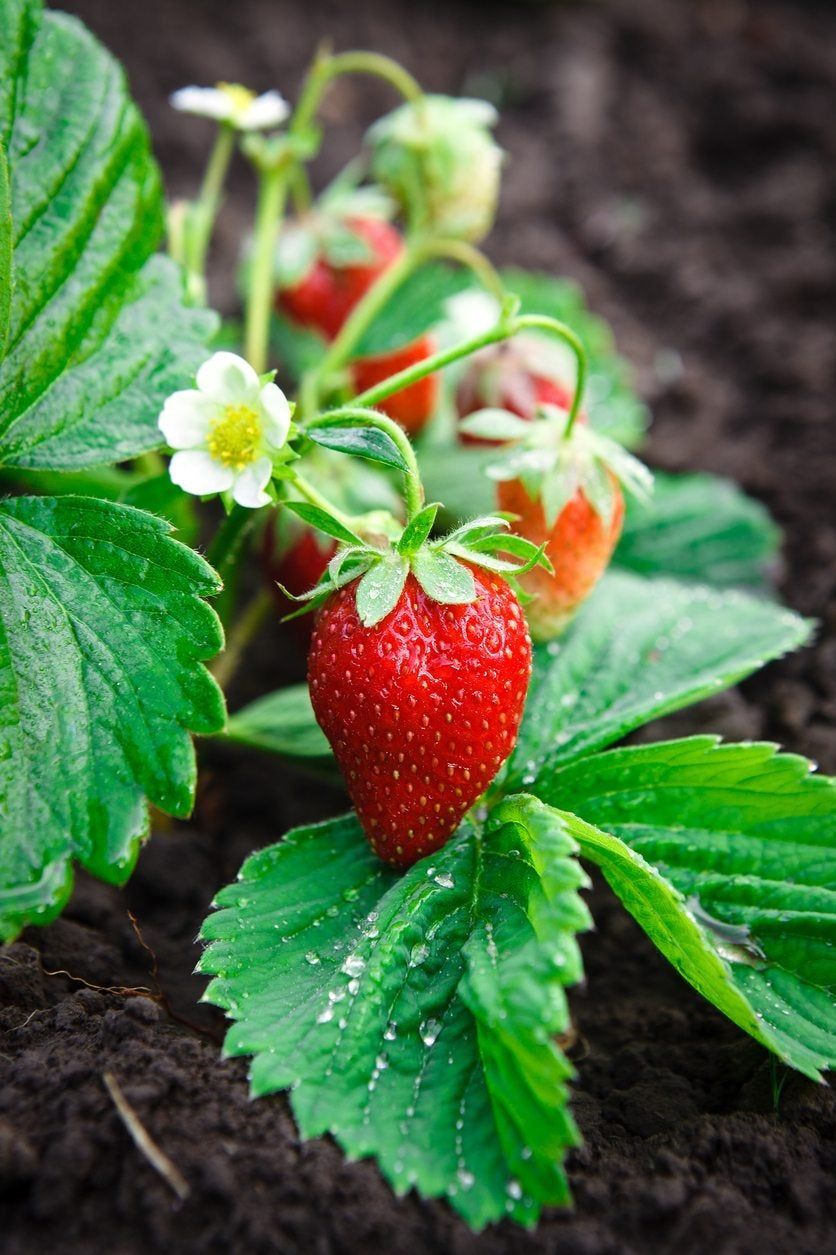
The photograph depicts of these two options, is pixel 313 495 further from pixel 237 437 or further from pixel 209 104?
pixel 209 104

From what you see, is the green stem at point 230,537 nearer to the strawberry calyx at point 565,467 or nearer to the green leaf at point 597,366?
the strawberry calyx at point 565,467

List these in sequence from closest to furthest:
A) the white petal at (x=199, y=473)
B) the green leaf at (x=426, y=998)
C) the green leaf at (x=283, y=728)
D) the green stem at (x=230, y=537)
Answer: the green leaf at (x=426, y=998)
the white petal at (x=199, y=473)
the green stem at (x=230, y=537)
the green leaf at (x=283, y=728)

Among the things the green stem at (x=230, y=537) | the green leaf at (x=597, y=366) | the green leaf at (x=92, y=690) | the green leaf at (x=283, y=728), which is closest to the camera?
the green leaf at (x=92, y=690)

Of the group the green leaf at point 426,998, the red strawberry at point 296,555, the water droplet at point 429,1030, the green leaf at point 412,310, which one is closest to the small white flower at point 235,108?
the green leaf at point 412,310

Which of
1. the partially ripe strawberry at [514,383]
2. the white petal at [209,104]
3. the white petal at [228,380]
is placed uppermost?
the white petal at [209,104]

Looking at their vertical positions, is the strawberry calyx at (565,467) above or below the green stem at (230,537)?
above

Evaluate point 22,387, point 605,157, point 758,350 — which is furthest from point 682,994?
point 605,157

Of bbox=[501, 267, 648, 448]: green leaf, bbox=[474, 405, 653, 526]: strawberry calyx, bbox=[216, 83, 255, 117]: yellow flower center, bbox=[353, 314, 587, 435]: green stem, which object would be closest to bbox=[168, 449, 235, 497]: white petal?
bbox=[353, 314, 587, 435]: green stem
